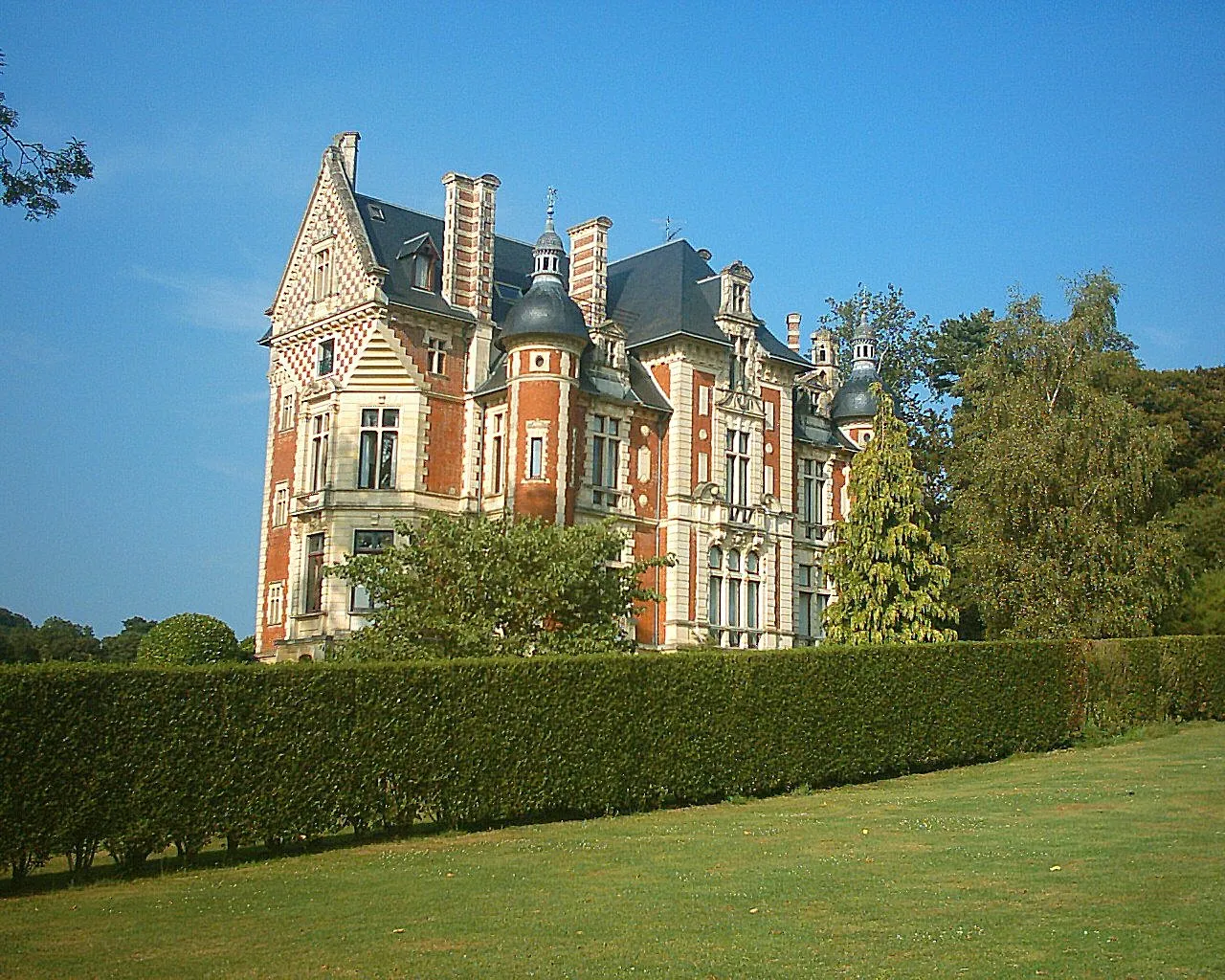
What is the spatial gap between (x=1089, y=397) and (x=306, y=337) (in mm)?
23130

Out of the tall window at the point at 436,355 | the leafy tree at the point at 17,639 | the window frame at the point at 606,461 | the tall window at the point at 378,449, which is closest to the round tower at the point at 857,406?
the window frame at the point at 606,461

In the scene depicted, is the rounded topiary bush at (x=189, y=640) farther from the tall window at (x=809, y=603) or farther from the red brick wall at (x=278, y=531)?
the tall window at (x=809, y=603)

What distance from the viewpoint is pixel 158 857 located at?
17.7 meters

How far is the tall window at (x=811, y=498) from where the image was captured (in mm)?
43656

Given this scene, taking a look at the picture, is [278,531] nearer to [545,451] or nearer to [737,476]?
[545,451]

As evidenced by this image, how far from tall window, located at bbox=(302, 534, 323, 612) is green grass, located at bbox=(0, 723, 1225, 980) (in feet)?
58.3

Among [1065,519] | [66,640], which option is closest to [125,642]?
[66,640]

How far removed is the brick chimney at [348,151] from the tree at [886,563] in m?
16.9

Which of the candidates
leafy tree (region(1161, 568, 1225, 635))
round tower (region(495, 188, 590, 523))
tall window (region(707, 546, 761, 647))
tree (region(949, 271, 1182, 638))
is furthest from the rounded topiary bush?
leafy tree (region(1161, 568, 1225, 635))

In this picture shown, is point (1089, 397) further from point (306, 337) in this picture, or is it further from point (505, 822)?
point (505, 822)

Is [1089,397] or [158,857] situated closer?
[158,857]

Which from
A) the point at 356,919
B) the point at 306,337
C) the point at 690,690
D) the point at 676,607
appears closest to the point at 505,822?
the point at 690,690

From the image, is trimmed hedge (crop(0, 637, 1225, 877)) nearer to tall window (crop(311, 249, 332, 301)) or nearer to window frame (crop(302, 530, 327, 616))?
window frame (crop(302, 530, 327, 616))

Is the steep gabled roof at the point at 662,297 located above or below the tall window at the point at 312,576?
above
